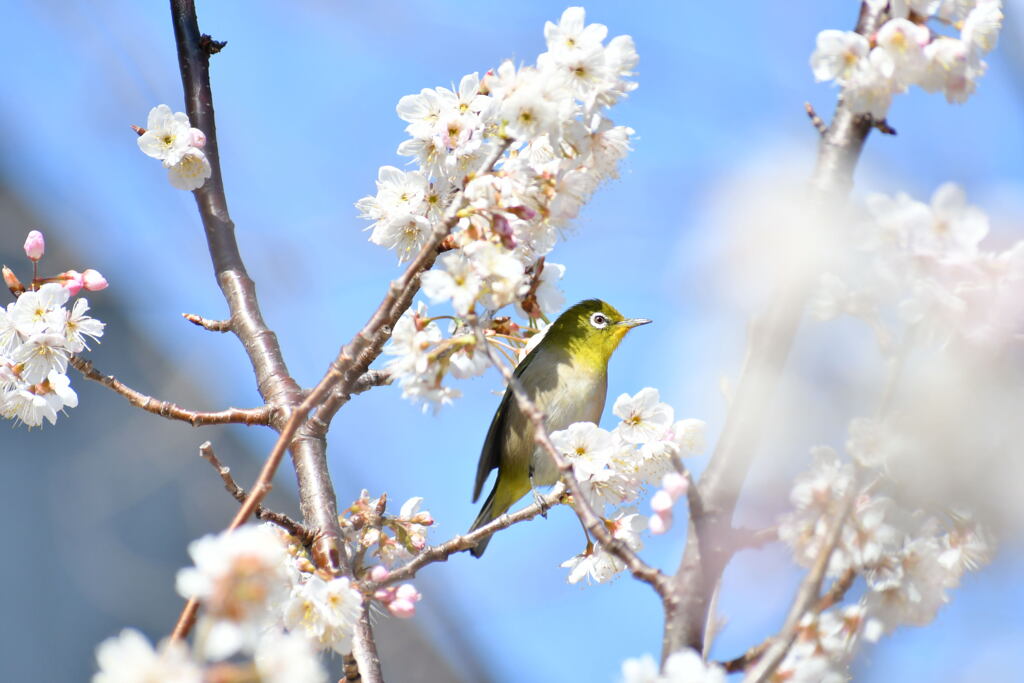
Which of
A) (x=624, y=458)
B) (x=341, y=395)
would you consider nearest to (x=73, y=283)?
(x=341, y=395)

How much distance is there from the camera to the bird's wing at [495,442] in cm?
311

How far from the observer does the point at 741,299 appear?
221 centimetres

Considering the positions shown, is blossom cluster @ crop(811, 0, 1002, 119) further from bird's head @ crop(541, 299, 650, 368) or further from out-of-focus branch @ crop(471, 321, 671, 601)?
bird's head @ crop(541, 299, 650, 368)

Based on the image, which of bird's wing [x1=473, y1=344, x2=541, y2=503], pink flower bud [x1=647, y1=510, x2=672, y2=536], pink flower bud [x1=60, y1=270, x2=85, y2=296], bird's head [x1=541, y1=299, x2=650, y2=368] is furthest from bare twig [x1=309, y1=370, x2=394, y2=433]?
bird's head [x1=541, y1=299, x2=650, y2=368]

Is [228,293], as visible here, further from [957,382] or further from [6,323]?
[957,382]

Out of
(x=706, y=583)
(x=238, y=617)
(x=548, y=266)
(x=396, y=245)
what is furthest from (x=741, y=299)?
(x=238, y=617)

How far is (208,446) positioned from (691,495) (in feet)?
3.25

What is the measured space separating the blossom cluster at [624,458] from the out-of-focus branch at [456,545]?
86 mm

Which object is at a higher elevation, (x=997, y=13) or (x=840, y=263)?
(x=997, y=13)

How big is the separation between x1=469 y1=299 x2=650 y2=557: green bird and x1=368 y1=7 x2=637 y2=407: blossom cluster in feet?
3.90

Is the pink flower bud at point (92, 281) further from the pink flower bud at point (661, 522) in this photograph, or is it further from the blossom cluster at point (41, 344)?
the pink flower bud at point (661, 522)

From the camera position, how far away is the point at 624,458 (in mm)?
2143

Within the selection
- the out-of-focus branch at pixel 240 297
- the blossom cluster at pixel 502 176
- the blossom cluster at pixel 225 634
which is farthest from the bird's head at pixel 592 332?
the blossom cluster at pixel 225 634

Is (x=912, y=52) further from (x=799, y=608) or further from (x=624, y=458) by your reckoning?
(x=624, y=458)
